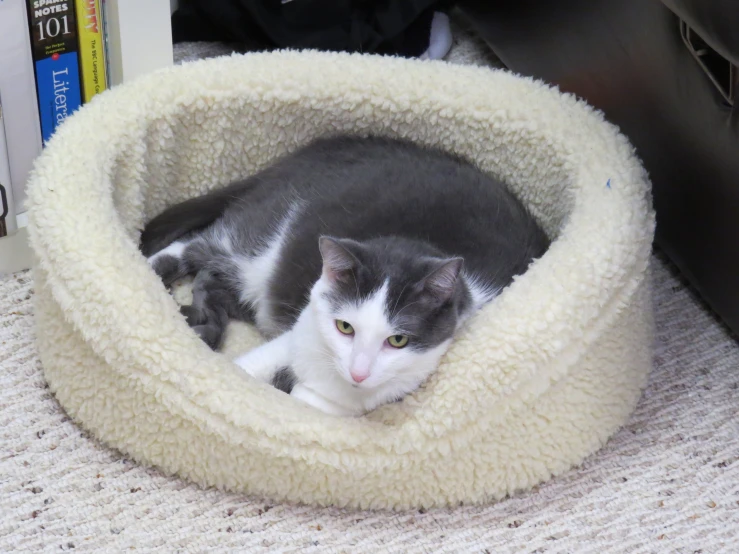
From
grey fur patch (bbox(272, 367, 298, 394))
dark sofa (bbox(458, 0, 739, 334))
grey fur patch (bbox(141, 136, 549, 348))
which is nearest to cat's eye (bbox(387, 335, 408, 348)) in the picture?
grey fur patch (bbox(141, 136, 549, 348))

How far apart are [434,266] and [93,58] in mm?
786

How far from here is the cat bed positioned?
1.17 meters

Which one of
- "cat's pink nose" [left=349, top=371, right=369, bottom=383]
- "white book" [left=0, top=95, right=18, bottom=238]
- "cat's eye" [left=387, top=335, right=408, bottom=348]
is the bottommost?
"white book" [left=0, top=95, right=18, bottom=238]

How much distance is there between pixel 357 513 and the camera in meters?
1.23

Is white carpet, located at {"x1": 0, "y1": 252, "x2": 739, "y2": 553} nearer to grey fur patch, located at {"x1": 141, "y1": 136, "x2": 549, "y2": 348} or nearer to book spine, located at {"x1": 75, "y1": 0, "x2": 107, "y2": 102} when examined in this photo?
grey fur patch, located at {"x1": 141, "y1": 136, "x2": 549, "y2": 348}

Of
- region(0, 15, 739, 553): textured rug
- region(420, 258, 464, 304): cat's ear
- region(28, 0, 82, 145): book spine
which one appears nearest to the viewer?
region(420, 258, 464, 304): cat's ear

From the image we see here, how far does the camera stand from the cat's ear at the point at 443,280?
109 centimetres

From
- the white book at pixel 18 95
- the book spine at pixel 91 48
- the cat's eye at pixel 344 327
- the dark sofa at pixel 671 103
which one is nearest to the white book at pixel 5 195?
the white book at pixel 18 95

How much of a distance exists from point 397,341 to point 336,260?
0.41 feet

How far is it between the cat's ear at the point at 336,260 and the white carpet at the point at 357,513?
1.08 feet

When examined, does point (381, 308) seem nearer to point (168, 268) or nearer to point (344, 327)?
point (344, 327)

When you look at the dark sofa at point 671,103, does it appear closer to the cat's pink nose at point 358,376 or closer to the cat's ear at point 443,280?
the cat's ear at point 443,280

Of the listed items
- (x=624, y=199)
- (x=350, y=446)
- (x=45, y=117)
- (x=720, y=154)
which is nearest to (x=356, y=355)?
(x=350, y=446)

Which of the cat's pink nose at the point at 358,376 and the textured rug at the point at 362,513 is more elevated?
the cat's pink nose at the point at 358,376
